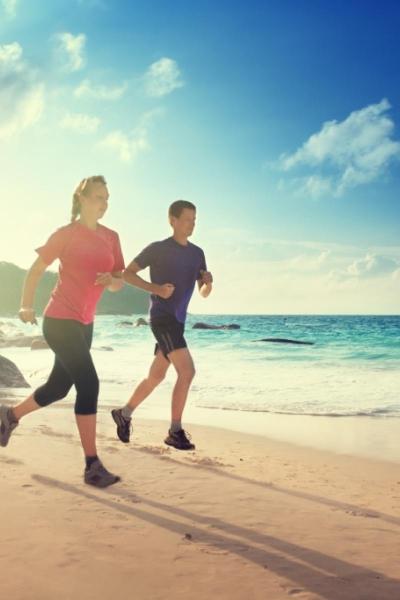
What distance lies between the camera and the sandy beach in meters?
2.71

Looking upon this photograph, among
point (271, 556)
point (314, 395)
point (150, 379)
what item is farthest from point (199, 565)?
point (314, 395)

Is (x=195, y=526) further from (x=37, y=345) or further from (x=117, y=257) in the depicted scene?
(x=37, y=345)

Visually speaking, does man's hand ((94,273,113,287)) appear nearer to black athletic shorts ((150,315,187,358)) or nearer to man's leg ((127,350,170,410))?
black athletic shorts ((150,315,187,358))

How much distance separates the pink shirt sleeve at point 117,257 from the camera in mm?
4965

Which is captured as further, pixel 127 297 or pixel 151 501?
pixel 127 297

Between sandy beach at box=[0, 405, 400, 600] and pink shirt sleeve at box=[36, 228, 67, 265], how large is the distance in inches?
61.5

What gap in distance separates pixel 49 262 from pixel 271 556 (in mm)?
2526

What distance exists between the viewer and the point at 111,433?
6.80 m

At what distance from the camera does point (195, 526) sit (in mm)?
3537

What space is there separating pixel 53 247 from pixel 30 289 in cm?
35

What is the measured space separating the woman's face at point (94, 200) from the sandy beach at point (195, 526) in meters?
1.94

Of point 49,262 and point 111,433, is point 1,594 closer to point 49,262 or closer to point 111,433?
point 49,262

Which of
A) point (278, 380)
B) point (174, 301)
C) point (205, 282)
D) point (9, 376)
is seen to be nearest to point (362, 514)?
point (174, 301)

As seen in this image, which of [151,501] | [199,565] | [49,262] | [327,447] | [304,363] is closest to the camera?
[199,565]
